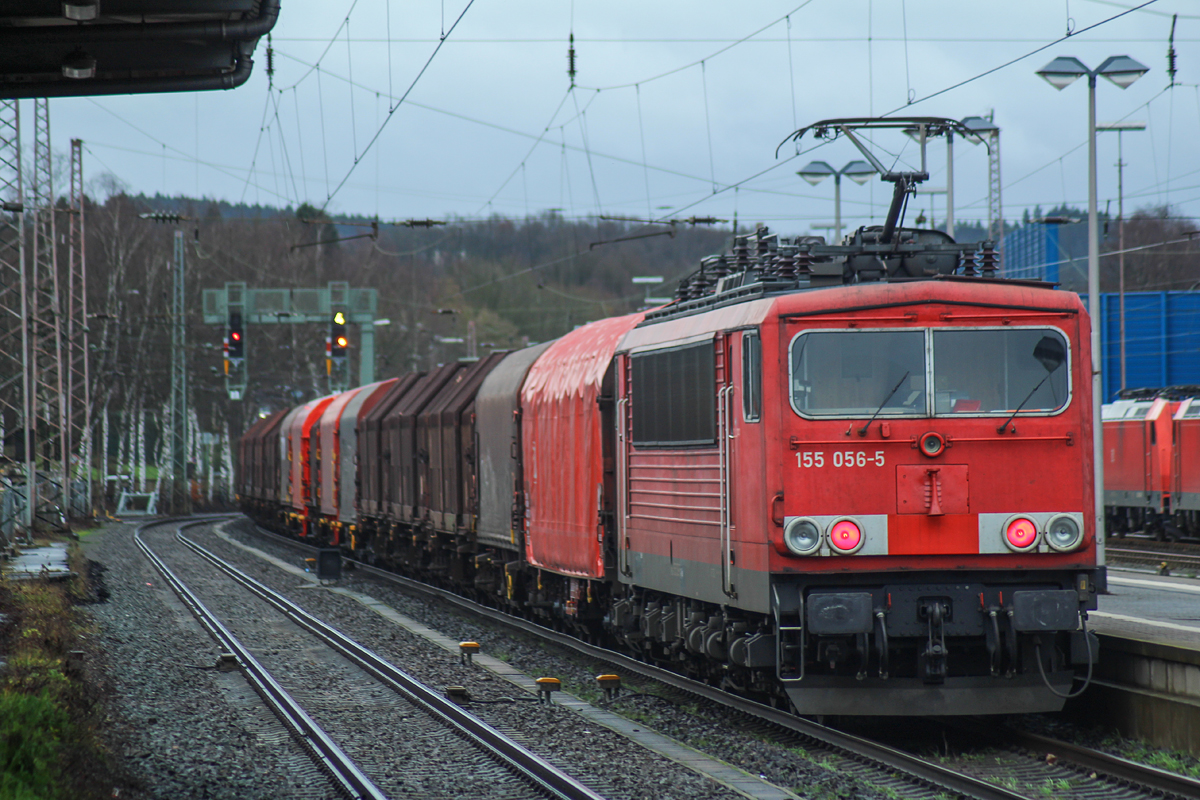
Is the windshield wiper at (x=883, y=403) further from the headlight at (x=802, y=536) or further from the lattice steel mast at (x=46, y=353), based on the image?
the lattice steel mast at (x=46, y=353)

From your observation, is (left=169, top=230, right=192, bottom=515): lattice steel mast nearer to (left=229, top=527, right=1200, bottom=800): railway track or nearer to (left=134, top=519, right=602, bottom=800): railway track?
(left=134, top=519, right=602, bottom=800): railway track

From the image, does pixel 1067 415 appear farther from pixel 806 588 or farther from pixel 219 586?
pixel 219 586

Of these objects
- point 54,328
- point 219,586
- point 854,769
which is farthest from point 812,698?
point 54,328

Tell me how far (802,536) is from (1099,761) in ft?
7.61

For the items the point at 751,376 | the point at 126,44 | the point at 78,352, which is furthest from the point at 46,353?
the point at 751,376

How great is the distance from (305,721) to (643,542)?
3284 mm

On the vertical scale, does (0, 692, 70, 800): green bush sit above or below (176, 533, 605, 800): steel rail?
above

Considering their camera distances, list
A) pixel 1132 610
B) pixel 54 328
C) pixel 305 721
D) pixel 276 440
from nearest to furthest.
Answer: pixel 305 721, pixel 1132 610, pixel 54 328, pixel 276 440

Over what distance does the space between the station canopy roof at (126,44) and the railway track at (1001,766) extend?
22.4 ft

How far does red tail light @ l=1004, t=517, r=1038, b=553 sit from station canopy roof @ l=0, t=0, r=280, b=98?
683 cm

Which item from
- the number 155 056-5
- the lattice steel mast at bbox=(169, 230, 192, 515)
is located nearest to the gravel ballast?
the number 155 056-5

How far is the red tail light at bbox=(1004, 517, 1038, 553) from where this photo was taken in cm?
936

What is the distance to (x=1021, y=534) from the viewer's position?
9383 mm

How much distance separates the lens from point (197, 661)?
51.0 ft
